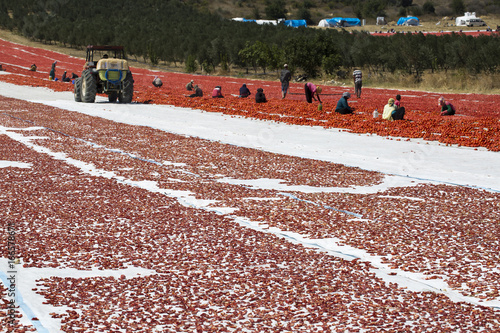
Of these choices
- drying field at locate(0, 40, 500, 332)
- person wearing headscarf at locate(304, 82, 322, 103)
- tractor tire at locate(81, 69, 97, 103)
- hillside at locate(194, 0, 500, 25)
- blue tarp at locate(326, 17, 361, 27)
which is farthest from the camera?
hillside at locate(194, 0, 500, 25)

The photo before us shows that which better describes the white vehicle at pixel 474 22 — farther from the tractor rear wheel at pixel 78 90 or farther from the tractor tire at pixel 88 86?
the tractor tire at pixel 88 86

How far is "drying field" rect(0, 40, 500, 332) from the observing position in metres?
6.00

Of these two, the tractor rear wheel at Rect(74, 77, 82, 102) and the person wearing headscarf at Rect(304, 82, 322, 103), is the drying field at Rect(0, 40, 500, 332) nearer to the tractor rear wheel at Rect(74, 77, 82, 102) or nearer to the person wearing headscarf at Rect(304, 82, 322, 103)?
the person wearing headscarf at Rect(304, 82, 322, 103)

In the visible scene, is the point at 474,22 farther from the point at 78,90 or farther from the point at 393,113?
the point at 393,113

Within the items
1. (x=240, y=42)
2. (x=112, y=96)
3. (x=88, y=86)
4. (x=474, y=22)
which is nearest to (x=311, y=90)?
(x=112, y=96)

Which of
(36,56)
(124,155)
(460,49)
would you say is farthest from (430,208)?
(36,56)

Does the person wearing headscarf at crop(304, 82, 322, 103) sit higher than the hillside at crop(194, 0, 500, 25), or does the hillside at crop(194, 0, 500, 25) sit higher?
the hillside at crop(194, 0, 500, 25)

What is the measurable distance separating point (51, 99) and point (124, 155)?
21.4 metres

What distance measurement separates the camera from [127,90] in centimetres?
3303

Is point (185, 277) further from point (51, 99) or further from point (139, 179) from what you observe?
point (51, 99)

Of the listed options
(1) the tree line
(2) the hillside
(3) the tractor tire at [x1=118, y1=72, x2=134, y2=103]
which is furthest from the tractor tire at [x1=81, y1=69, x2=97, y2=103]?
(2) the hillside

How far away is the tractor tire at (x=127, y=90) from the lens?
107ft

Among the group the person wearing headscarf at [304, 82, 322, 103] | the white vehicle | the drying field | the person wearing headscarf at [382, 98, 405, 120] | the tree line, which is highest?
the white vehicle

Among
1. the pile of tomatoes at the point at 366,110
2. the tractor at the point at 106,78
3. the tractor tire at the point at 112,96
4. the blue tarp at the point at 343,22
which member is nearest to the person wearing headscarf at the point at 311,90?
the pile of tomatoes at the point at 366,110
